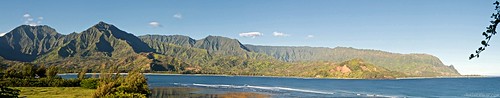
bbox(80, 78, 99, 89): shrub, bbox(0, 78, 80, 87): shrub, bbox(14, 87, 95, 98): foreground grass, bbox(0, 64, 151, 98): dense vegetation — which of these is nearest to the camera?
bbox(0, 64, 151, 98): dense vegetation

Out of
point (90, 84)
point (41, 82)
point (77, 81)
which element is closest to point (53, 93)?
point (90, 84)

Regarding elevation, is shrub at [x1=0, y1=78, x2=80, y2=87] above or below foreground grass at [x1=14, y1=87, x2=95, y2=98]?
above

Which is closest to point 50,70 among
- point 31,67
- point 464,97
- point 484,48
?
point 31,67

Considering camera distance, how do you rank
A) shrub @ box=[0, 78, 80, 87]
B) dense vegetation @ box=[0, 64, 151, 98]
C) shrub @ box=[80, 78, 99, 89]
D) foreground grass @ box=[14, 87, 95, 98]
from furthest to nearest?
1. shrub @ box=[80, 78, 99, 89]
2. shrub @ box=[0, 78, 80, 87]
3. foreground grass @ box=[14, 87, 95, 98]
4. dense vegetation @ box=[0, 64, 151, 98]

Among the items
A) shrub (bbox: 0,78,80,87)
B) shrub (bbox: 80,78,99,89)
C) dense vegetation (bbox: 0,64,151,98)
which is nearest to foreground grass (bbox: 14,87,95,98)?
dense vegetation (bbox: 0,64,151,98)

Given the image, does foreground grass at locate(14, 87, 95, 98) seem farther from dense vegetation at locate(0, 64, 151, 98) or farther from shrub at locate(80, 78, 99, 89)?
shrub at locate(80, 78, 99, 89)

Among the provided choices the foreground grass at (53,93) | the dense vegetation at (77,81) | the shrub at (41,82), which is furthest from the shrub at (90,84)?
the foreground grass at (53,93)

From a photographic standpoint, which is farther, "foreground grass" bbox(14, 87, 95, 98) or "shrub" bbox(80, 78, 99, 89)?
"shrub" bbox(80, 78, 99, 89)

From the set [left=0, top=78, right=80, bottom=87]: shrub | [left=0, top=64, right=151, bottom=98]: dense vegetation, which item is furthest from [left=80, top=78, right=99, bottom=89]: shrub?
[left=0, top=78, right=80, bottom=87]: shrub

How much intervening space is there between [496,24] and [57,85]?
522ft

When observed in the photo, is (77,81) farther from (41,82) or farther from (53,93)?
(53,93)

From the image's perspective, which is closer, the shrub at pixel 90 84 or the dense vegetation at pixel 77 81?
the dense vegetation at pixel 77 81

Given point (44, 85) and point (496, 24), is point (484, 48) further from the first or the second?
point (44, 85)

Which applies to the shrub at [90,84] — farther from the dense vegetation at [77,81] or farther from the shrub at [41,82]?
the shrub at [41,82]
